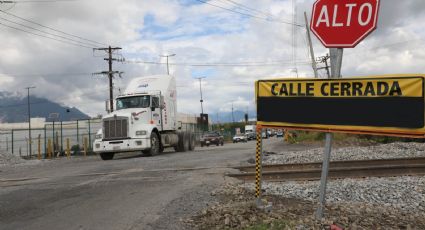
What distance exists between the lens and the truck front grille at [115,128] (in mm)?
23969

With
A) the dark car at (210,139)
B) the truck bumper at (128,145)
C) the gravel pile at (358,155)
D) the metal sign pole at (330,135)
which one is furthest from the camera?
the dark car at (210,139)

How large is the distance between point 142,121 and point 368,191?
15.9 meters

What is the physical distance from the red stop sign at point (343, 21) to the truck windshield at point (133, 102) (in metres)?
19.1

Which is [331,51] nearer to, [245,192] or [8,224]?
[245,192]

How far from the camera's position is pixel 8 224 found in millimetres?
7859

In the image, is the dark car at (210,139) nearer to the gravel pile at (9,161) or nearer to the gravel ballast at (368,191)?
the gravel pile at (9,161)

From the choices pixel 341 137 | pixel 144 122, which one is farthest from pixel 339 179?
pixel 341 137

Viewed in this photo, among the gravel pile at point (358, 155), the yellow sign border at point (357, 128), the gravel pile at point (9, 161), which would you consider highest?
the yellow sign border at point (357, 128)

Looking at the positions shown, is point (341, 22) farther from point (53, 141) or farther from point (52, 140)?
point (52, 140)

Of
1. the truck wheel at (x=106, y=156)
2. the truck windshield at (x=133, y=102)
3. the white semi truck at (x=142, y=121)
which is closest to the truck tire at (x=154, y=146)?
the white semi truck at (x=142, y=121)

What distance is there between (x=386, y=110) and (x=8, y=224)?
6.18 metres

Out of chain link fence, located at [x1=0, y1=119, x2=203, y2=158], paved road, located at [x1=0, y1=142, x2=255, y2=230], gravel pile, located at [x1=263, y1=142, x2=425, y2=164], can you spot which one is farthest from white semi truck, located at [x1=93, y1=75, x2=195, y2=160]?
paved road, located at [x1=0, y1=142, x2=255, y2=230]

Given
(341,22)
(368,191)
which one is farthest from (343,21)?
(368,191)

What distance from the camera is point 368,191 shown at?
1031 centimetres
